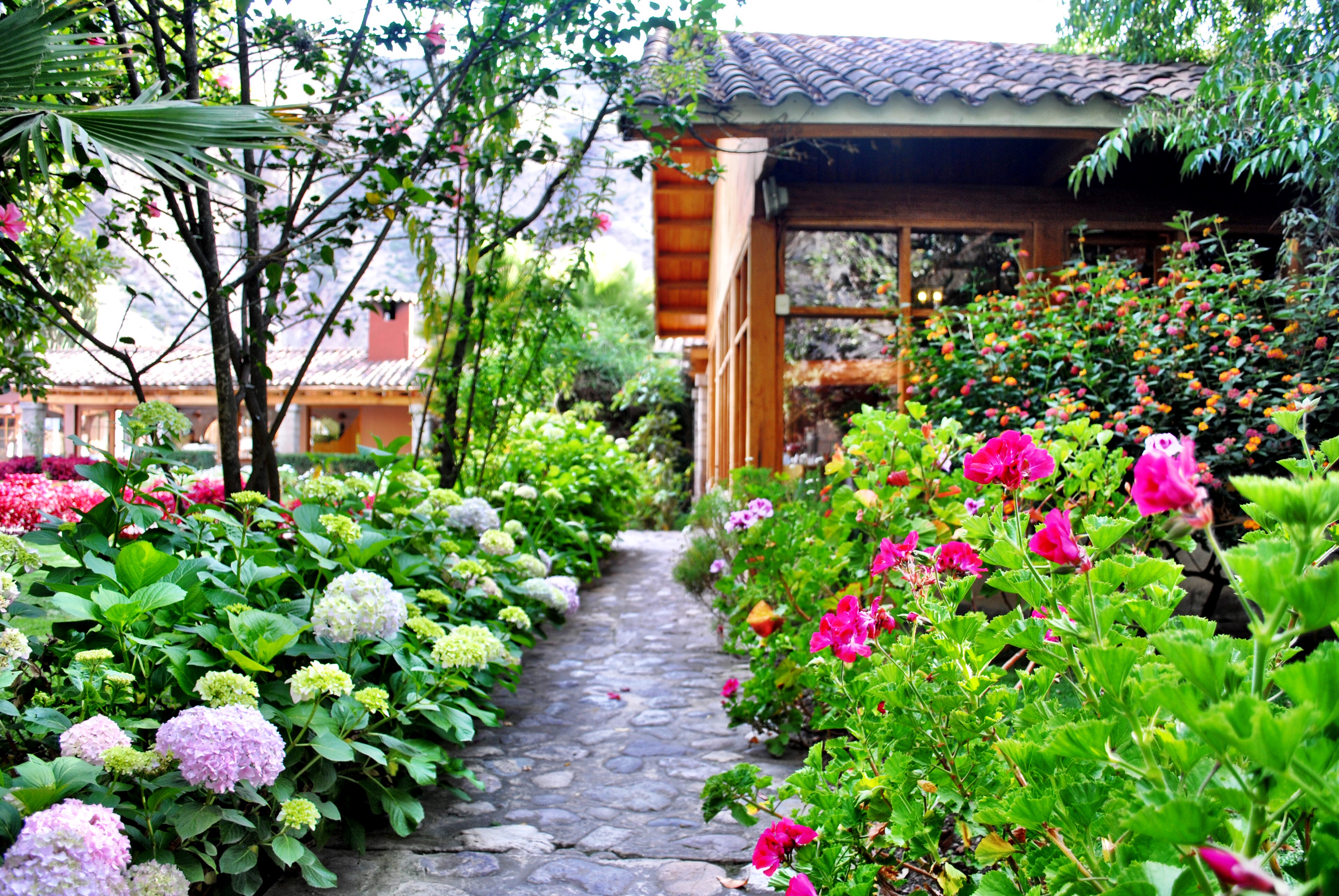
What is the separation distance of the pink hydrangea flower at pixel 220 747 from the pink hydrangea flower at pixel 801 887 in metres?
1.00

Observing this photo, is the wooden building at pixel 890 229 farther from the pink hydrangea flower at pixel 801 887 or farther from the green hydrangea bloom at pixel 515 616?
the pink hydrangea flower at pixel 801 887

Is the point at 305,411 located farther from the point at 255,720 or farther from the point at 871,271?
the point at 255,720

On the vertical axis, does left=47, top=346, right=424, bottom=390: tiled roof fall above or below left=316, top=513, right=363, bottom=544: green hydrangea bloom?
above

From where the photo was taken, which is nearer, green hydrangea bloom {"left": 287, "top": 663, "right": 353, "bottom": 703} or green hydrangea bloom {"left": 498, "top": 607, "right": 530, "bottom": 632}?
green hydrangea bloom {"left": 287, "top": 663, "right": 353, "bottom": 703}

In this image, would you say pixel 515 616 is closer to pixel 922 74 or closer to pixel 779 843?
pixel 779 843

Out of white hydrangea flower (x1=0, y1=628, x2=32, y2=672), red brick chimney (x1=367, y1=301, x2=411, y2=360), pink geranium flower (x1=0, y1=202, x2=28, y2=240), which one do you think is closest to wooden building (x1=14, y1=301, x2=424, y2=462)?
red brick chimney (x1=367, y1=301, x2=411, y2=360)

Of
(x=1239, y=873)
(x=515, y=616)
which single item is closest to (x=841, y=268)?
(x=515, y=616)

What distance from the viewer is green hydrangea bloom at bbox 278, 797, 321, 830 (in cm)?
169

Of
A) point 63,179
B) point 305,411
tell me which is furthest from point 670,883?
point 305,411

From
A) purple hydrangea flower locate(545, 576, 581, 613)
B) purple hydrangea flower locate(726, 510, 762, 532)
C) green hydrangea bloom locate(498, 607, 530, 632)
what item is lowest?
purple hydrangea flower locate(545, 576, 581, 613)

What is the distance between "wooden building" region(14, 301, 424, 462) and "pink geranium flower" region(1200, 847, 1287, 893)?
17.3m

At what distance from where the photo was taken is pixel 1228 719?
0.57 m

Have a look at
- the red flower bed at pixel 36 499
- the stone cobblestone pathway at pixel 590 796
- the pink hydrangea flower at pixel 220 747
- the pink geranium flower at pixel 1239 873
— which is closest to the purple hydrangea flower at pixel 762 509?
the stone cobblestone pathway at pixel 590 796

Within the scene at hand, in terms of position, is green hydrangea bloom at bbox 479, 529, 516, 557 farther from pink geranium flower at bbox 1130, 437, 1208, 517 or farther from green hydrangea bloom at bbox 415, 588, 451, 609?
pink geranium flower at bbox 1130, 437, 1208, 517
